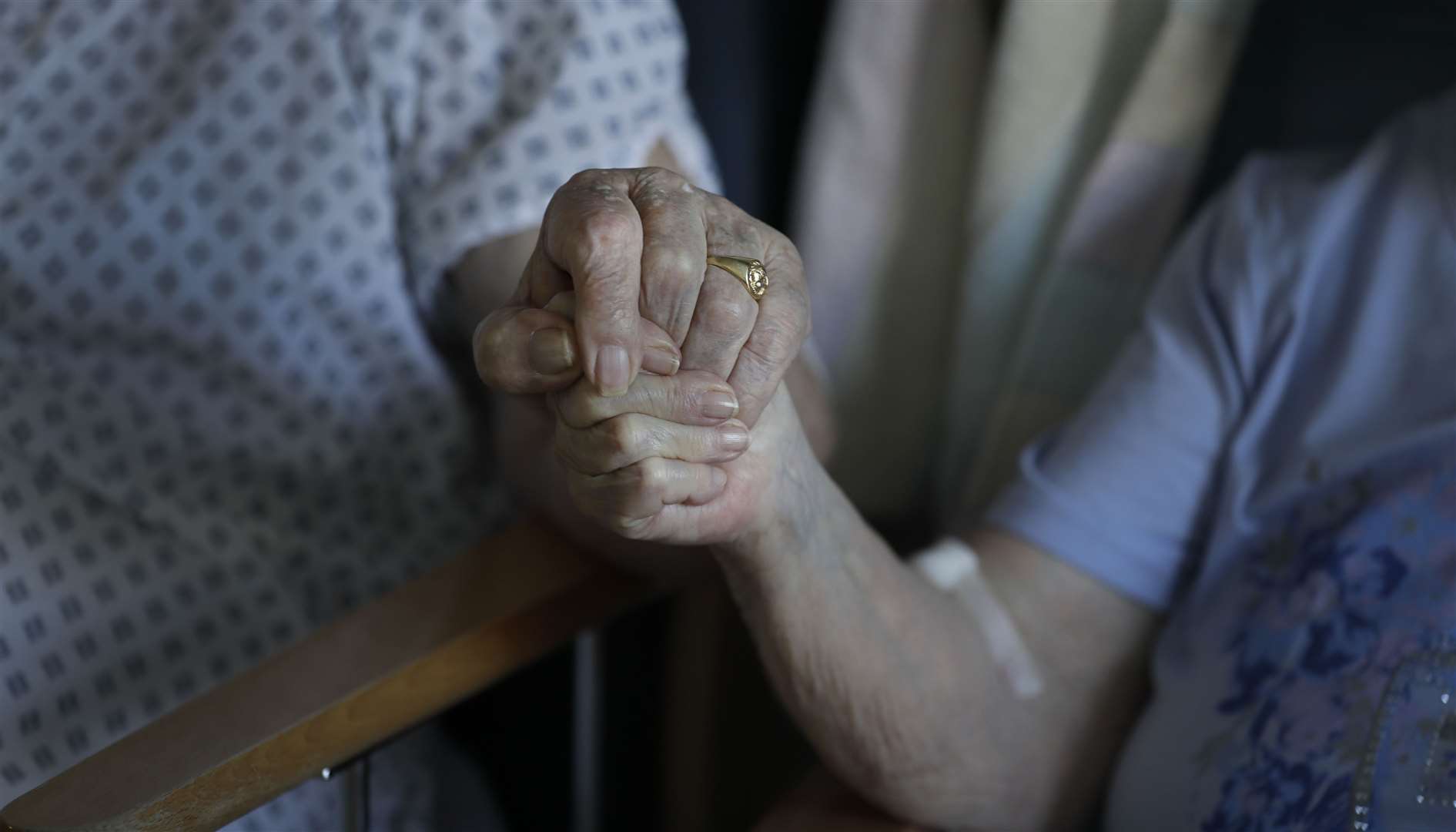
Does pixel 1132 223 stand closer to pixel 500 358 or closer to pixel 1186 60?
pixel 1186 60

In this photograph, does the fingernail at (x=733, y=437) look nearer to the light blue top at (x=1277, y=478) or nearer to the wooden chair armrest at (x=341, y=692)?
the wooden chair armrest at (x=341, y=692)

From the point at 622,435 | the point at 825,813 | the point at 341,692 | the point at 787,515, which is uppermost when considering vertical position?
the point at 622,435

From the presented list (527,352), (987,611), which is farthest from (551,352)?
(987,611)

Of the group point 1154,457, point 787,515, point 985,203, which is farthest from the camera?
point 985,203

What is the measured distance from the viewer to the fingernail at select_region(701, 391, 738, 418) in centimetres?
52

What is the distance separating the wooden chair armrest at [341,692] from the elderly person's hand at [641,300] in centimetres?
22

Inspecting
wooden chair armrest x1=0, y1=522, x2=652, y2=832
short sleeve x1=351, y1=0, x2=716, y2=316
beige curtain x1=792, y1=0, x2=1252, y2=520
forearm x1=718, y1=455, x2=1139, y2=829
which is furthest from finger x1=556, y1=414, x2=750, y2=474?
beige curtain x1=792, y1=0, x2=1252, y2=520

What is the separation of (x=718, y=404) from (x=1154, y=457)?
1.45 ft

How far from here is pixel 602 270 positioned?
0.50 meters

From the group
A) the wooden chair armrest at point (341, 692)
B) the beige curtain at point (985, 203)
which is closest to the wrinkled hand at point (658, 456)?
the wooden chair armrest at point (341, 692)

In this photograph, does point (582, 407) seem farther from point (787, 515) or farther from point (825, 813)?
point (825, 813)

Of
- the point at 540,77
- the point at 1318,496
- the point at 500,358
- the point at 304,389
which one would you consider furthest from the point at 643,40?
the point at 1318,496

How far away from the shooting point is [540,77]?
0.89m

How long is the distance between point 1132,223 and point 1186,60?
0.46 ft
